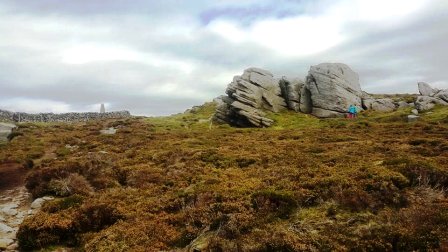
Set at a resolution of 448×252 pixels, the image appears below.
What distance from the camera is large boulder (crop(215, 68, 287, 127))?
5526cm

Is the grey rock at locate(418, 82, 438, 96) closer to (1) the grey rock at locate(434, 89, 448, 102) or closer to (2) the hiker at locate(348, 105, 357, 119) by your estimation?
(1) the grey rock at locate(434, 89, 448, 102)

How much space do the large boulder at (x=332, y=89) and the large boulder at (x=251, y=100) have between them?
208 inches

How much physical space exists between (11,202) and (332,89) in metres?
50.7

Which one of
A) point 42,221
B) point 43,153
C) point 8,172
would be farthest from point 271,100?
point 42,221

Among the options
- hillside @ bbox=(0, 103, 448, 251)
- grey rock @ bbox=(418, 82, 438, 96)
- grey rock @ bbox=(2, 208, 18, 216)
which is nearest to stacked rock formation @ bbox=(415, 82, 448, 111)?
grey rock @ bbox=(418, 82, 438, 96)

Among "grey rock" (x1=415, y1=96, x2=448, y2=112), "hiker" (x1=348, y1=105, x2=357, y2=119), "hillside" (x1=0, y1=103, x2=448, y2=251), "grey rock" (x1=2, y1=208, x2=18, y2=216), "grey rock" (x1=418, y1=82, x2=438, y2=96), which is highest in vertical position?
"grey rock" (x1=418, y1=82, x2=438, y2=96)

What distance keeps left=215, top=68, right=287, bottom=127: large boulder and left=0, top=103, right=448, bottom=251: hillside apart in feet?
90.1

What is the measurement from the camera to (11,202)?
67.1 feet

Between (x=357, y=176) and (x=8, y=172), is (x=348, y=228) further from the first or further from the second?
(x=8, y=172)

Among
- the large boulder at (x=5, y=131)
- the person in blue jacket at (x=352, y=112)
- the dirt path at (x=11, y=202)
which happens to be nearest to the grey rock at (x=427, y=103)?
the person in blue jacket at (x=352, y=112)

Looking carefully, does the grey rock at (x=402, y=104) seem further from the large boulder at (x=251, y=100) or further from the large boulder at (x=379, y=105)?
the large boulder at (x=251, y=100)

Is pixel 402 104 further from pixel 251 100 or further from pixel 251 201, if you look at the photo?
pixel 251 201

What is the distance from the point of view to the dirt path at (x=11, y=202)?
1506cm

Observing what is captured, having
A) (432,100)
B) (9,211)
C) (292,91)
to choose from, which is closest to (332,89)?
(292,91)
